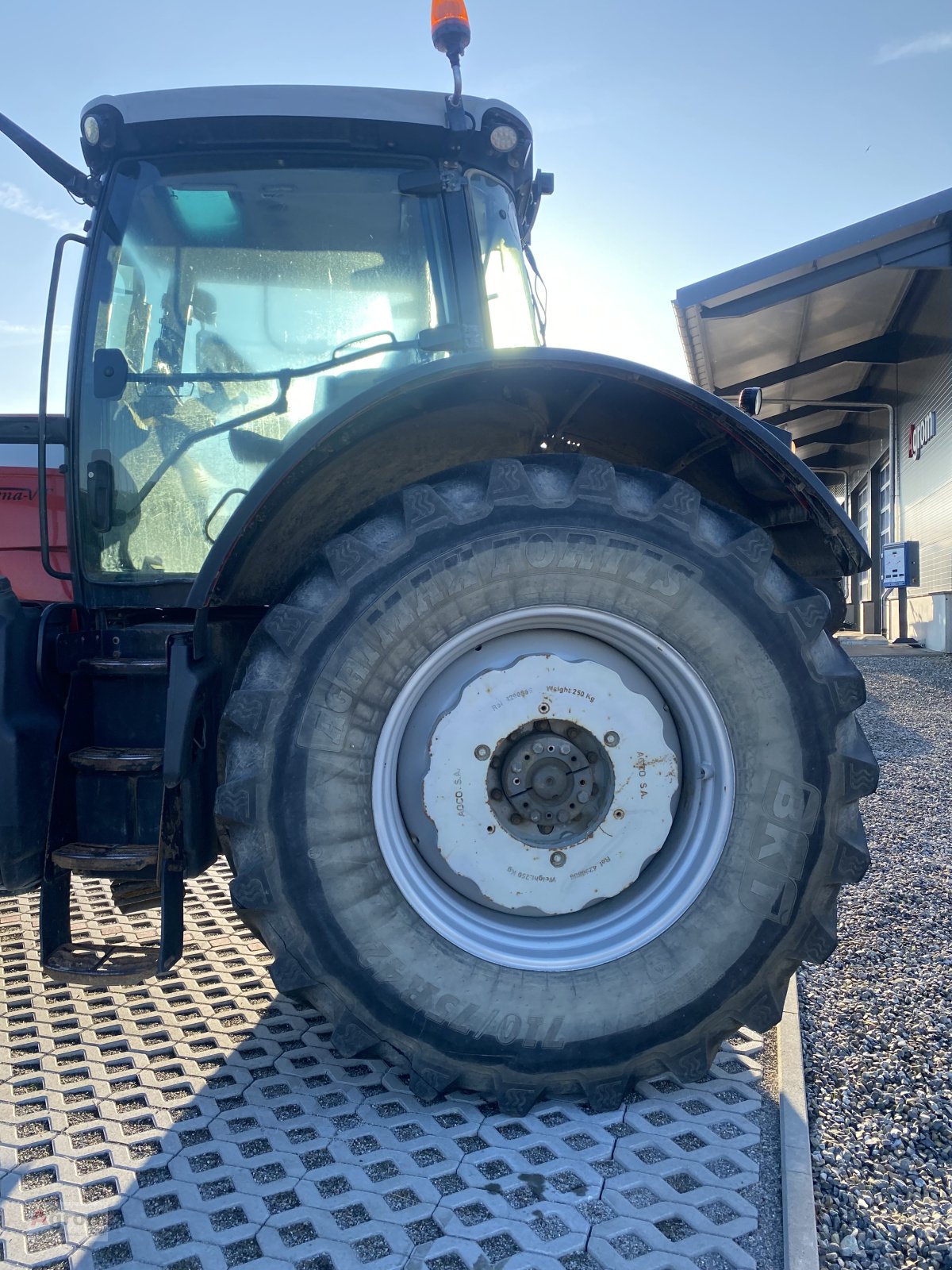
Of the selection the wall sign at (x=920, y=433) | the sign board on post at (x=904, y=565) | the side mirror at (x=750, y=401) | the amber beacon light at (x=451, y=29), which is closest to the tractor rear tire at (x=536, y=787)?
the amber beacon light at (x=451, y=29)

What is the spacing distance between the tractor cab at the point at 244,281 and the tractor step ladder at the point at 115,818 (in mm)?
341

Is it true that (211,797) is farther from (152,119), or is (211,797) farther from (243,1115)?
(152,119)

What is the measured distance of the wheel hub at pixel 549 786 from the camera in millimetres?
1919

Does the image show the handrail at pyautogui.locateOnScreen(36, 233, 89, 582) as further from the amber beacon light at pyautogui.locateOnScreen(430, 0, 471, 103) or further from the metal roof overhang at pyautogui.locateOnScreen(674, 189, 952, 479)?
the metal roof overhang at pyautogui.locateOnScreen(674, 189, 952, 479)

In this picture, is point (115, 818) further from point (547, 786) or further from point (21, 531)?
point (21, 531)

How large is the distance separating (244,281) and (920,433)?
13396 mm

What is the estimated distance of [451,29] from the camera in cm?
222

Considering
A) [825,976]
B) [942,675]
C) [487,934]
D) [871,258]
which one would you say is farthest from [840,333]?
[487,934]

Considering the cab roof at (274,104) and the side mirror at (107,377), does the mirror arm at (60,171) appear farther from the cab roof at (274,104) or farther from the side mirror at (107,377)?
the side mirror at (107,377)

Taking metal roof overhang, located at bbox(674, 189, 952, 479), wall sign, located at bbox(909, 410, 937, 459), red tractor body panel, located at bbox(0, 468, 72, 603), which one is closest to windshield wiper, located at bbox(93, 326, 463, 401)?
red tractor body panel, located at bbox(0, 468, 72, 603)

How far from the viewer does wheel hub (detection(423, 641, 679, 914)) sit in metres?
1.92

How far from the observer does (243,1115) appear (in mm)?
1811

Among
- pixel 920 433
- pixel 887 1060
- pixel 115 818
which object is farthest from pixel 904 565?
pixel 115 818

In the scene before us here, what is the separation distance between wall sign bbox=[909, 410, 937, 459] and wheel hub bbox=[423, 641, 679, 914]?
12.8 meters
